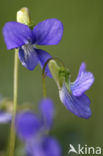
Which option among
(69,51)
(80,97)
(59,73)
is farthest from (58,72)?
(69,51)

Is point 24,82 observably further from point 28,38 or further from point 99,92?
point 28,38

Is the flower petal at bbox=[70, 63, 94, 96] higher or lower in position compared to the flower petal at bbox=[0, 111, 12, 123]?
higher

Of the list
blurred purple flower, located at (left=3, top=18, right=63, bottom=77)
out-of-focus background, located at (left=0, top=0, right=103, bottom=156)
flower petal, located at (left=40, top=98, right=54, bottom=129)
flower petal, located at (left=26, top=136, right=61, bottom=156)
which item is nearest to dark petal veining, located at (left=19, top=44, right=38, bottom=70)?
blurred purple flower, located at (left=3, top=18, right=63, bottom=77)

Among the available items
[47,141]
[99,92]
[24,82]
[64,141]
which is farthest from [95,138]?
[47,141]

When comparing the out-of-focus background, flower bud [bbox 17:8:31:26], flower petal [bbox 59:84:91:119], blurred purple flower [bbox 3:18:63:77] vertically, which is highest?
flower bud [bbox 17:8:31:26]

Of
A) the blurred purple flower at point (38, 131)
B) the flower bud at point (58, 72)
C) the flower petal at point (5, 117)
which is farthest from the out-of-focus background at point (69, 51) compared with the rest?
the flower bud at point (58, 72)

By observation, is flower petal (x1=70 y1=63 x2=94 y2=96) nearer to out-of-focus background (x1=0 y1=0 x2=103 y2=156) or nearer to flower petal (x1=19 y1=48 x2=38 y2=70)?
flower petal (x1=19 y1=48 x2=38 y2=70)

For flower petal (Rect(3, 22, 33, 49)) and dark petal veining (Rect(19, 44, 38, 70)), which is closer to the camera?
flower petal (Rect(3, 22, 33, 49))

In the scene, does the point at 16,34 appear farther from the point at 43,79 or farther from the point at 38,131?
the point at 38,131
